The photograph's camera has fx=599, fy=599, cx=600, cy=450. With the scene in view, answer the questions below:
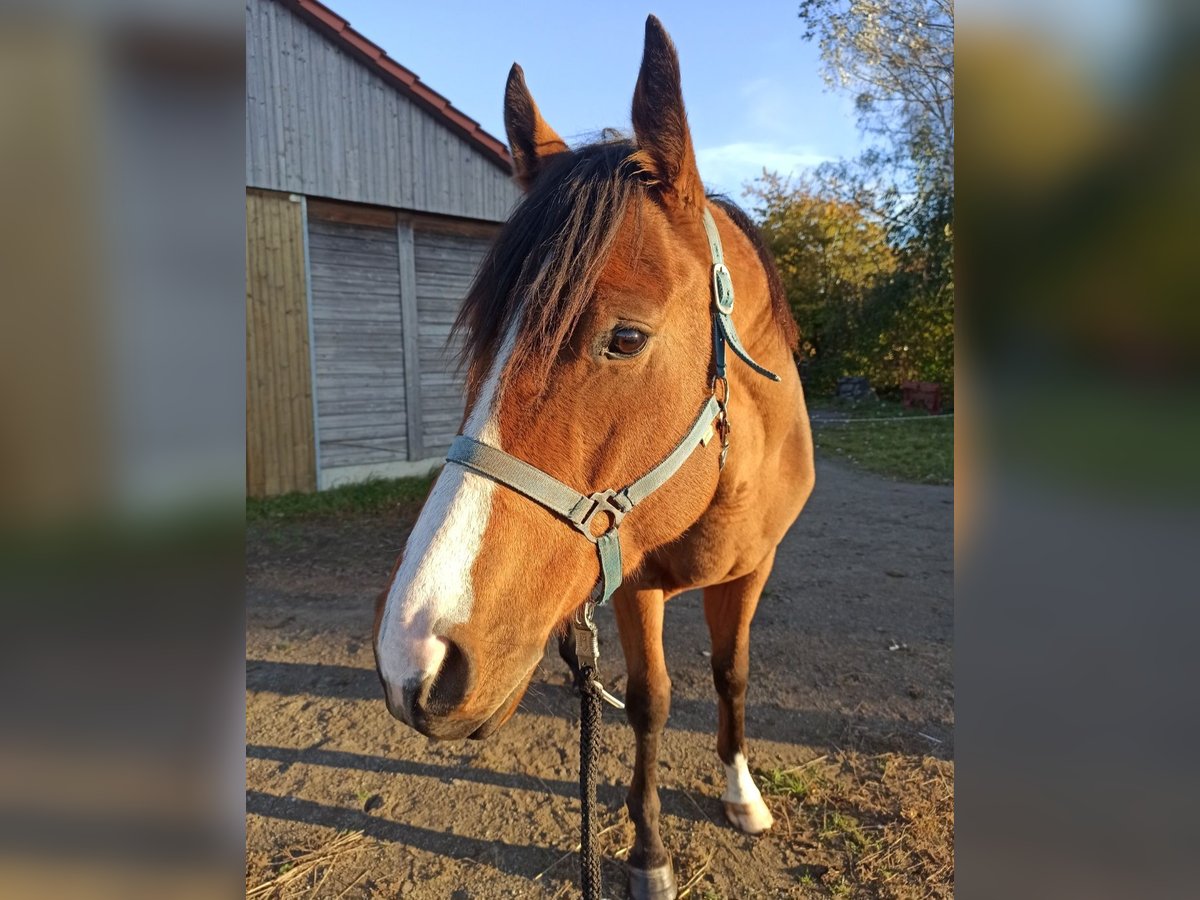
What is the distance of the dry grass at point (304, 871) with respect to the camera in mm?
2408

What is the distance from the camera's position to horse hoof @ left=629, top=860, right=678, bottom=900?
232 centimetres

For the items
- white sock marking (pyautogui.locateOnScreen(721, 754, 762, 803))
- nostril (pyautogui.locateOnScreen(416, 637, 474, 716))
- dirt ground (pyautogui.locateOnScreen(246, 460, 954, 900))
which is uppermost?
nostril (pyautogui.locateOnScreen(416, 637, 474, 716))

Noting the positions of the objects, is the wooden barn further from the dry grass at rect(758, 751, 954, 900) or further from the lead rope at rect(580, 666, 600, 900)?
the lead rope at rect(580, 666, 600, 900)

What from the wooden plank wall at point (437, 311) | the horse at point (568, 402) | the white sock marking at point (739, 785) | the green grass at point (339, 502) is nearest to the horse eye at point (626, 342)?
the horse at point (568, 402)

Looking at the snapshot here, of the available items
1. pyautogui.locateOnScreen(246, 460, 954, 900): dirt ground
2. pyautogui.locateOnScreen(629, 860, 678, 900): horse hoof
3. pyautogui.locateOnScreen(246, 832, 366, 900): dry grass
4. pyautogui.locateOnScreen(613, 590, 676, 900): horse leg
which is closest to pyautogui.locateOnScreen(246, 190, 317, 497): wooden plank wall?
pyautogui.locateOnScreen(246, 460, 954, 900): dirt ground

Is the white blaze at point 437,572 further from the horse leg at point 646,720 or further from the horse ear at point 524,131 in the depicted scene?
the horse leg at point 646,720

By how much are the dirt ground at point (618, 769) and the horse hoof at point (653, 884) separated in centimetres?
9

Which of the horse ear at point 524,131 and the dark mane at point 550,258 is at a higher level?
the horse ear at point 524,131

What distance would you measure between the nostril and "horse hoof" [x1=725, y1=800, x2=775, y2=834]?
6.89 feet

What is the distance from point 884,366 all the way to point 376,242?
14946mm
